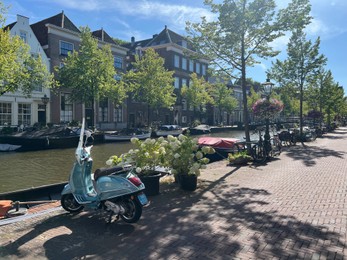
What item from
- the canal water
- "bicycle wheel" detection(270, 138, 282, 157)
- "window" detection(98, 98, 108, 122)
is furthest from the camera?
"window" detection(98, 98, 108, 122)

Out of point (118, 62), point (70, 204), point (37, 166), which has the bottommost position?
point (37, 166)

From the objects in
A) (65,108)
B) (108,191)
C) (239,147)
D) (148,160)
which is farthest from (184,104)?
(108,191)

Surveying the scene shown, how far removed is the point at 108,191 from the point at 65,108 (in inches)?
1284

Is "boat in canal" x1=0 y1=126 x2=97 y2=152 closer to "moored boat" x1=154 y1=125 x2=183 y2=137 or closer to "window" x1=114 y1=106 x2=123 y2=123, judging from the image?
"moored boat" x1=154 y1=125 x2=183 y2=137

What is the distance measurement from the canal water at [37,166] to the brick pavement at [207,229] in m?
6.54

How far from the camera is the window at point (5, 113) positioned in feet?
99.5

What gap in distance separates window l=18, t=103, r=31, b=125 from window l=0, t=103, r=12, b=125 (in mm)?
984

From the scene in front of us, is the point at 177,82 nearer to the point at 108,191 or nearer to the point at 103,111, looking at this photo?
the point at 103,111

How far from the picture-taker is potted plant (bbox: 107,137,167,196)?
703 cm

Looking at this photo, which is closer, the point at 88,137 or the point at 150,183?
the point at 88,137

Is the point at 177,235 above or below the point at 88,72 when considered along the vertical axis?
below

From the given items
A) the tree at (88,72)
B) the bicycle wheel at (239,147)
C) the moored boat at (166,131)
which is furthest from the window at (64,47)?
the bicycle wheel at (239,147)

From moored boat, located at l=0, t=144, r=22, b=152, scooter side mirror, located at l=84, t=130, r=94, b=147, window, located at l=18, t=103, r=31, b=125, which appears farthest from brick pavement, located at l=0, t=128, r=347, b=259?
window, located at l=18, t=103, r=31, b=125

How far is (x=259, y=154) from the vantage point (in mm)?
11977
